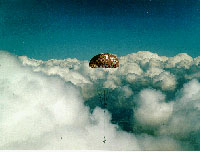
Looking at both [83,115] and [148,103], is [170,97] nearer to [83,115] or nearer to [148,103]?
[148,103]

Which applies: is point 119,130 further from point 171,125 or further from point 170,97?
point 170,97

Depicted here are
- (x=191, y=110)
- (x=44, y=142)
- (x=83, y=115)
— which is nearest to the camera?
(x=44, y=142)

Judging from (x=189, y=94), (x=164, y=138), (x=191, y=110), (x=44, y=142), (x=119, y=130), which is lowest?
(x=164, y=138)

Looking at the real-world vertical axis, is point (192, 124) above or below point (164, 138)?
above

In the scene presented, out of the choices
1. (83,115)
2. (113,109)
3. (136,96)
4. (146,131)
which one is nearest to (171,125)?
(146,131)

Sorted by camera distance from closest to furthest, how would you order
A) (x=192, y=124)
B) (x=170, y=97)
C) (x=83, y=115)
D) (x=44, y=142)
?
1. (x=44, y=142)
2. (x=192, y=124)
3. (x=83, y=115)
4. (x=170, y=97)

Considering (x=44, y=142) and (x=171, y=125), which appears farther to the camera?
(x=171, y=125)
